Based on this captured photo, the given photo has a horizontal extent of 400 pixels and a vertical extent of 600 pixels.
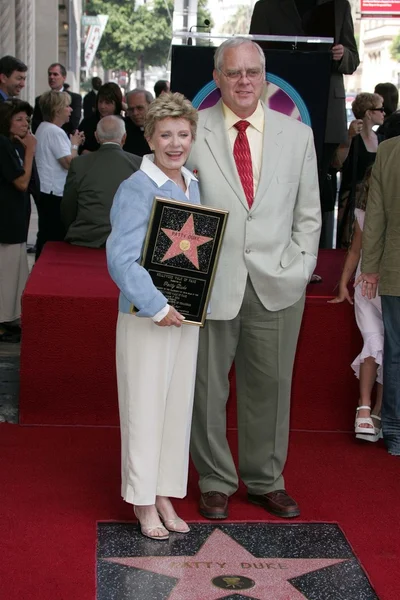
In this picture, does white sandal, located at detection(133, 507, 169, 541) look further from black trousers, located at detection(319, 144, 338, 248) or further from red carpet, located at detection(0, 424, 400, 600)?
black trousers, located at detection(319, 144, 338, 248)

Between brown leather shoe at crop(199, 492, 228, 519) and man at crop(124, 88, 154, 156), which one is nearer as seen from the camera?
brown leather shoe at crop(199, 492, 228, 519)

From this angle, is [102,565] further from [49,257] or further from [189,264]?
[49,257]

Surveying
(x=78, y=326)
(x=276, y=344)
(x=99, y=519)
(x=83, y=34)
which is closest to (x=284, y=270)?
(x=276, y=344)

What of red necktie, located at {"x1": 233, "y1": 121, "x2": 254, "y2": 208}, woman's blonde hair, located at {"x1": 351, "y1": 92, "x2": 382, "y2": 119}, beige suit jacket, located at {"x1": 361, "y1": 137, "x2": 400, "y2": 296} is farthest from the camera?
woman's blonde hair, located at {"x1": 351, "y1": 92, "x2": 382, "y2": 119}

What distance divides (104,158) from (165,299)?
12.2 feet

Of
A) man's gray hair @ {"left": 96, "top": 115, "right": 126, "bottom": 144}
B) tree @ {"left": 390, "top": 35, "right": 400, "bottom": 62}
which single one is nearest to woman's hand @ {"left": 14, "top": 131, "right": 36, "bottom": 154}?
man's gray hair @ {"left": 96, "top": 115, "right": 126, "bottom": 144}

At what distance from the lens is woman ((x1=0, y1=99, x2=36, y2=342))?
24.4 ft

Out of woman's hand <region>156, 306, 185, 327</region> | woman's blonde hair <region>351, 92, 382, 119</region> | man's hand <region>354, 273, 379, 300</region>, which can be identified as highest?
woman's blonde hair <region>351, 92, 382, 119</region>

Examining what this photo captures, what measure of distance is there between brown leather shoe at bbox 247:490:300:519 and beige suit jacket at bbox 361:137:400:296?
1246mm

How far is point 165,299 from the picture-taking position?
402cm

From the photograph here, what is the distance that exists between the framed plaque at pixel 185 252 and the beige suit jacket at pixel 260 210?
234 mm

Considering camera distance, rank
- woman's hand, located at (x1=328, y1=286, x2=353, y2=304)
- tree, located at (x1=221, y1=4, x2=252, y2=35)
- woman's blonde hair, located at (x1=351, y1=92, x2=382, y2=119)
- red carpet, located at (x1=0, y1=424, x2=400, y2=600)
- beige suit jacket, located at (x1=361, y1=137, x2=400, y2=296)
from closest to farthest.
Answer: red carpet, located at (x1=0, y1=424, x2=400, y2=600) < beige suit jacket, located at (x1=361, y1=137, x2=400, y2=296) < woman's hand, located at (x1=328, y1=286, x2=353, y2=304) < tree, located at (x1=221, y1=4, x2=252, y2=35) < woman's blonde hair, located at (x1=351, y1=92, x2=382, y2=119)

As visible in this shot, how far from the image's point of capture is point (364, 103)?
8844 millimetres

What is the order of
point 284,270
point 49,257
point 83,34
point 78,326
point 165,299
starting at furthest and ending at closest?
point 83,34 → point 49,257 → point 78,326 → point 284,270 → point 165,299
